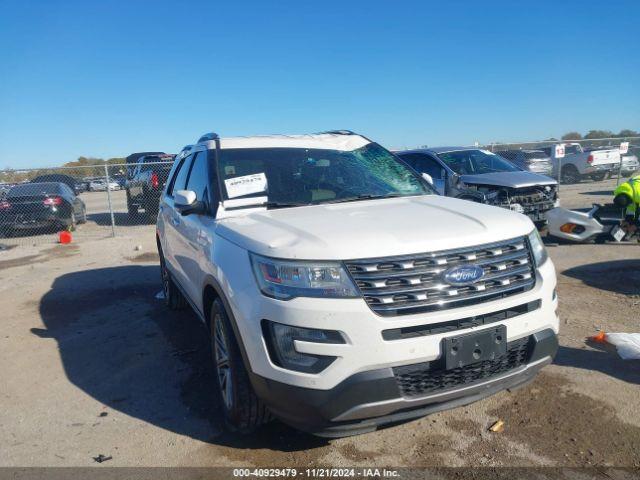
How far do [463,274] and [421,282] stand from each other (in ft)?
0.82

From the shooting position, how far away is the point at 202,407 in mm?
3605

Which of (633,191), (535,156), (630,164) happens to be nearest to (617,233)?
(633,191)

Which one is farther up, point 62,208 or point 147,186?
point 147,186

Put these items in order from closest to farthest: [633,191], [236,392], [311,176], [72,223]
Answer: [236,392]
[311,176]
[633,191]
[72,223]

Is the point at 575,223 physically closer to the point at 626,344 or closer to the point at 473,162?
the point at 473,162

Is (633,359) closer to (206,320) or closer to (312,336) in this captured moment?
(312,336)

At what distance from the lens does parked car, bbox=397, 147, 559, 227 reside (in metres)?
8.85

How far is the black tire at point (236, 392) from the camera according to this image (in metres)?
2.95

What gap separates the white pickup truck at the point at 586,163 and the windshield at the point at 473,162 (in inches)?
336

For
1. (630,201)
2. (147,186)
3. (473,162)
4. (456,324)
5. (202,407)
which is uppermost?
(473,162)

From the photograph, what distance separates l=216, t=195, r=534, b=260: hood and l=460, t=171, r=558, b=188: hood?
19.3 ft

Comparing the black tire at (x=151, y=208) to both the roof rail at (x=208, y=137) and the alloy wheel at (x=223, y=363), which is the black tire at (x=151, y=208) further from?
the alloy wheel at (x=223, y=363)

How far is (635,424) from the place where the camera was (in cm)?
305

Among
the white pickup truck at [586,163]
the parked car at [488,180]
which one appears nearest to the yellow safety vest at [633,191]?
the parked car at [488,180]
